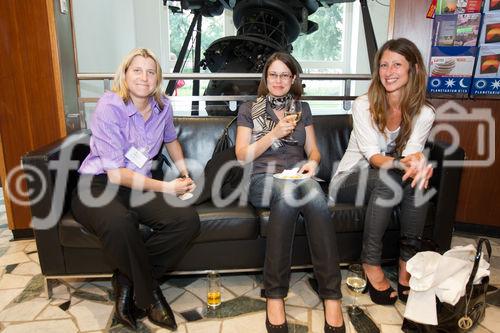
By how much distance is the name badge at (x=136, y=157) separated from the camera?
1.57m

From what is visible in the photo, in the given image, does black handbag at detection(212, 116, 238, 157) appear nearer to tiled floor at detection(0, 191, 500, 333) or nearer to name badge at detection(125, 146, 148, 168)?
name badge at detection(125, 146, 148, 168)

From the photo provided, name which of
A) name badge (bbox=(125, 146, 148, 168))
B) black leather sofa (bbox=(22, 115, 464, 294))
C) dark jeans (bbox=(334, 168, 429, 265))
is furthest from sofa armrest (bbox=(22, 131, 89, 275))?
dark jeans (bbox=(334, 168, 429, 265))

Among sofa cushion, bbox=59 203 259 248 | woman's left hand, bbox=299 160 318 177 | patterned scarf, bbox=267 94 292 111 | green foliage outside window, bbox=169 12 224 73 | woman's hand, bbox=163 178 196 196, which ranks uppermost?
green foliage outside window, bbox=169 12 224 73

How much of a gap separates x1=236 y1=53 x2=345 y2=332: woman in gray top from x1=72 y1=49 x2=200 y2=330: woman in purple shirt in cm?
33

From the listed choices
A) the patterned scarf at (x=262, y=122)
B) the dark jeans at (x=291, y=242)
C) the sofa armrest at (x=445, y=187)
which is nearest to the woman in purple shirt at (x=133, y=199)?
the dark jeans at (x=291, y=242)

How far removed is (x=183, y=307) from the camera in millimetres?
1612

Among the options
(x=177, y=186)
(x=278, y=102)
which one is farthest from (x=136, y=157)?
(x=278, y=102)

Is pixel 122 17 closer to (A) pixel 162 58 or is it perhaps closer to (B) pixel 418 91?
(A) pixel 162 58

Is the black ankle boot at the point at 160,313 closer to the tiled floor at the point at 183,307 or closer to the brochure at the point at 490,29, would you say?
the tiled floor at the point at 183,307

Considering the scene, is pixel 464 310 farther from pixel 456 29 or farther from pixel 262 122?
pixel 456 29

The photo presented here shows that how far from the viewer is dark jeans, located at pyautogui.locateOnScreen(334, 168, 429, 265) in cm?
159

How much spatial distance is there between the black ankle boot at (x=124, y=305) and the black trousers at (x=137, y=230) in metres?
0.06

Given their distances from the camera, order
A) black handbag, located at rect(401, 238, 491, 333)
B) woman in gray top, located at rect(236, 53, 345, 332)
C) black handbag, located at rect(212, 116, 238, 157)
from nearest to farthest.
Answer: black handbag, located at rect(401, 238, 491, 333)
woman in gray top, located at rect(236, 53, 345, 332)
black handbag, located at rect(212, 116, 238, 157)

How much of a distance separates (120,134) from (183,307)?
2.59ft
